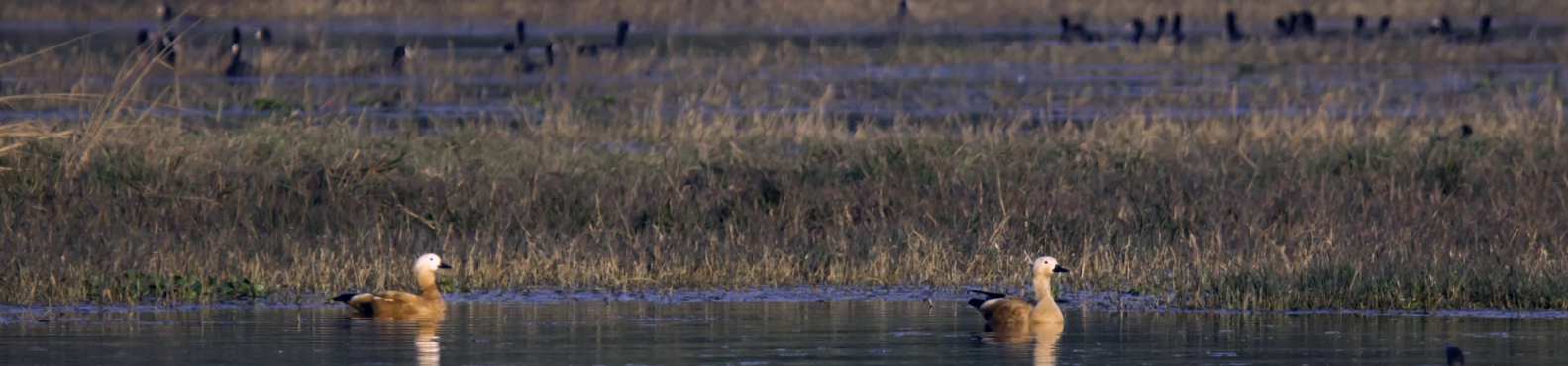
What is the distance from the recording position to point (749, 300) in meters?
12.8

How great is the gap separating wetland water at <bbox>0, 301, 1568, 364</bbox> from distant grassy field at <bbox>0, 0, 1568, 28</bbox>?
32666 mm

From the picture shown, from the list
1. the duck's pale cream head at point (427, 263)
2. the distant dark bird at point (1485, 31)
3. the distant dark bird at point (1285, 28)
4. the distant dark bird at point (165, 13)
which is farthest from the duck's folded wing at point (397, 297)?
the distant dark bird at point (165, 13)

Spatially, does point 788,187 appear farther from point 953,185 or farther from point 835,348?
point 835,348

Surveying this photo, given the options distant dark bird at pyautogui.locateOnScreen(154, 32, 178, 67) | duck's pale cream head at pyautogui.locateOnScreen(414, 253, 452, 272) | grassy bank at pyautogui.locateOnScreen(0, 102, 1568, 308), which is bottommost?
duck's pale cream head at pyautogui.locateOnScreen(414, 253, 452, 272)

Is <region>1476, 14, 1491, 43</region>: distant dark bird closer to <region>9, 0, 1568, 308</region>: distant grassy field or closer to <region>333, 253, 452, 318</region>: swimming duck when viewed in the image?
<region>9, 0, 1568, 308</region>: distant grassy field

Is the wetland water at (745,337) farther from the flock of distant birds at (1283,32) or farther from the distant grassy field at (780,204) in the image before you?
the flock of distant birds at (1283,32)

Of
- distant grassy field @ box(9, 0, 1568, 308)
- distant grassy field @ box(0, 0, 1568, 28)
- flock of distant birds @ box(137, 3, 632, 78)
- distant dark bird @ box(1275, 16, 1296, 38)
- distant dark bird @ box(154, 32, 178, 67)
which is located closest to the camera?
distant grassy field @ box(9, 0, 1568, 308)

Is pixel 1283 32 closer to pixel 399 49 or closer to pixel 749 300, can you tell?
pixel 399 49

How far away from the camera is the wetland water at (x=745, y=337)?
10.2 meters

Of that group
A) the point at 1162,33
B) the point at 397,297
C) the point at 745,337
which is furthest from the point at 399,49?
the point at 745,337

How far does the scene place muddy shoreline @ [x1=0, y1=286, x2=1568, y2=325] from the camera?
39.0 feet

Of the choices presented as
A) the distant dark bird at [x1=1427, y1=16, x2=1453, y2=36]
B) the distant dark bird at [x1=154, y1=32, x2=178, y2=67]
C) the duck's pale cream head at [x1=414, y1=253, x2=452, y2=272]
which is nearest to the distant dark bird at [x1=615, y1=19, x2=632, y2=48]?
the distant dark bird at [x1=154, y1=32, x2=178, y2=67]

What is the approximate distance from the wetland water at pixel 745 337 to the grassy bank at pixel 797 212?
2.39ft

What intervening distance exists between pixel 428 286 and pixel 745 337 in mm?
1901
